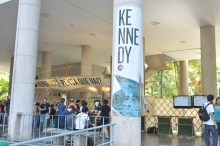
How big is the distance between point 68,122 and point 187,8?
6.89m

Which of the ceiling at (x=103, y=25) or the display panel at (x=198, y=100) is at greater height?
the ceiling at (x=103, y=25)

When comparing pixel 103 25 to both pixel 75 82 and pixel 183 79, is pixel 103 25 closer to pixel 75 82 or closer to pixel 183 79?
pixel 75 82

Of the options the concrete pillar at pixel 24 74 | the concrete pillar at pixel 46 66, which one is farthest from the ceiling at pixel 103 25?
the concrete pillar at pixel 24 74

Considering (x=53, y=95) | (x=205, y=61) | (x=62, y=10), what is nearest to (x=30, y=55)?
(x=62, y=10)

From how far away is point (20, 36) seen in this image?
30.5 feet

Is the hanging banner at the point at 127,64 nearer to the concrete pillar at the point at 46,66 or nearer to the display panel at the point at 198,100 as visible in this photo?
the display panel at the point at 198,100

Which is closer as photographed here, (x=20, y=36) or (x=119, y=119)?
(x=119, y=119)

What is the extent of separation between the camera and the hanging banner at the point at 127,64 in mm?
5793

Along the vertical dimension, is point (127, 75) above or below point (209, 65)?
below

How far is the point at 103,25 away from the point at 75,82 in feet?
11.3

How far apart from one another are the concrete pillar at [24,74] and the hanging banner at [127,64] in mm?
4354

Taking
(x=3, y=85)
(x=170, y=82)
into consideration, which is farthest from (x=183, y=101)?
(x=3, y=85)

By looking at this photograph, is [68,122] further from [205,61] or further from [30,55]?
[205,61]

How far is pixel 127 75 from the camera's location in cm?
586
